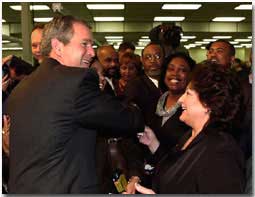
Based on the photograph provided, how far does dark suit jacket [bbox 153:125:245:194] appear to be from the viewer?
1.11 metres

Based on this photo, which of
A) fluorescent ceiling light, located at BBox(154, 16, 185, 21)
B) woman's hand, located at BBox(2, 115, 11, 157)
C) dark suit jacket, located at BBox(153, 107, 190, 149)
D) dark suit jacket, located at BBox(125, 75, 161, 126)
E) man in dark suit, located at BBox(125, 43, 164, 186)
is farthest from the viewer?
fluorescent ceiling light, located at BBox(154, 16, 185, 21)

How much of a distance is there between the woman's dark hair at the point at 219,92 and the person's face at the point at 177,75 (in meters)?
0.80

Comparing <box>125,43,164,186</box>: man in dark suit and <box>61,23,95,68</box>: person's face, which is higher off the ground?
<box>61,23,95,68</box>: person's face

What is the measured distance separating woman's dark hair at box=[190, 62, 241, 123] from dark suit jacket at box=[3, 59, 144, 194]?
0.72 feet

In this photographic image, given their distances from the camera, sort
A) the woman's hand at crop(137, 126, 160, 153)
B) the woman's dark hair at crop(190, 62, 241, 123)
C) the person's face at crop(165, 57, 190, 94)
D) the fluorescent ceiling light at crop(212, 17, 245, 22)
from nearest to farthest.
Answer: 1. the woman's dark hair at crop(190, 62, 241, 123)
2. the woman's hand at crop(137, 126, 160, 153)
3. the person's face at crop(165, 57, 190, 94)
4. the fluorescent ceiling light at crop(212, 17, 245, 22)

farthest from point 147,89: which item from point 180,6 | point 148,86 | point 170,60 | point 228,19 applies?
point 228,19

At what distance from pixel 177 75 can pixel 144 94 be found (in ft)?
0.88

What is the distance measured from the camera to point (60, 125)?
1.22 meters

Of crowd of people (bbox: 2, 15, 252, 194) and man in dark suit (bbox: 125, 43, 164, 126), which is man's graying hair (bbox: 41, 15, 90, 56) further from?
man in dark suit (bbox: 125, 43, 164, 126)

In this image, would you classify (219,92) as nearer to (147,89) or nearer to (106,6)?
(147,89)

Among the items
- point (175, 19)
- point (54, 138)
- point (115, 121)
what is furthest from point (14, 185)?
point (175, 19)

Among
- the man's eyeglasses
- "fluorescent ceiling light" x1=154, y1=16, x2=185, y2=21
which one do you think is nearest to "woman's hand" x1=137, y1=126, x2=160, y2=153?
the man's eyeglasses

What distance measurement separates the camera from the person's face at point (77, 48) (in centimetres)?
131

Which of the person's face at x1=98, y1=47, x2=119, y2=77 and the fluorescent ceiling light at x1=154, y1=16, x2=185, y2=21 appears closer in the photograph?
the person's face at x1=98, y1=47, x2=119, y2=77
